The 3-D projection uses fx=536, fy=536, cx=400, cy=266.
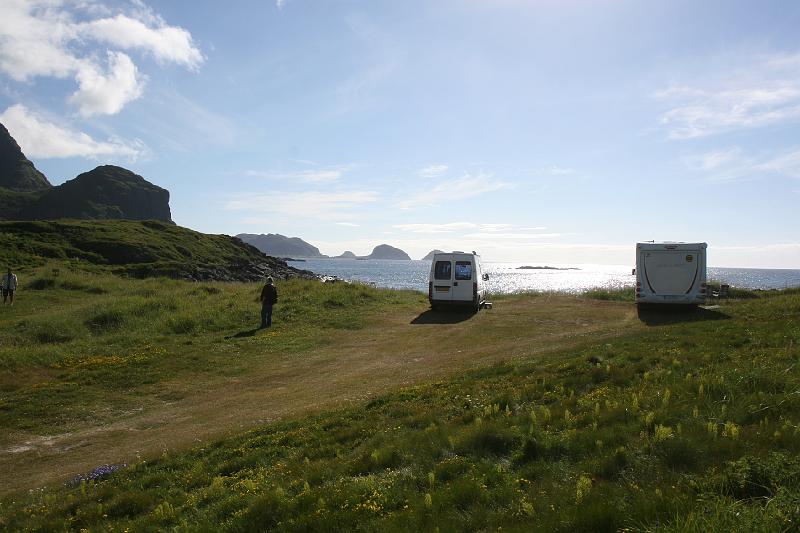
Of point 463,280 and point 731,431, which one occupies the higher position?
point 463,280

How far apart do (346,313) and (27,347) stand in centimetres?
1135

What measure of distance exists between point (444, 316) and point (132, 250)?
62.4m

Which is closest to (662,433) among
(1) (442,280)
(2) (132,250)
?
(1) (442,280)

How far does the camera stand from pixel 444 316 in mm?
22922

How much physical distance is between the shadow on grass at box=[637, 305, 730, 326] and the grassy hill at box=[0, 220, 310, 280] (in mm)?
43755

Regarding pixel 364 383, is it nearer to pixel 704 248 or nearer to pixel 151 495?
pixel 151 495

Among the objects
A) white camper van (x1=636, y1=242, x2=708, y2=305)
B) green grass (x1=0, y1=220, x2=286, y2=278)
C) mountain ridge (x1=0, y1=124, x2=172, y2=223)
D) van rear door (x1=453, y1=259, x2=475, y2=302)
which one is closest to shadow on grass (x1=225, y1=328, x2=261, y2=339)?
van rear door (x1=453, y1=259, x2=475, y2=302)

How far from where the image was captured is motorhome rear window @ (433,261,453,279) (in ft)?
77.7

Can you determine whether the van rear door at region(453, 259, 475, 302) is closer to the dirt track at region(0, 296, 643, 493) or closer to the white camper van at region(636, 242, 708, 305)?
the dirt track at region(0, 296, 643, 493)

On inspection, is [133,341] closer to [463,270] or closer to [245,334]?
[245,334]

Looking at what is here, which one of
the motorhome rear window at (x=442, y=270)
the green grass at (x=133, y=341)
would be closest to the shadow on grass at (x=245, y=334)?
the green grass at (x=133, y=341)

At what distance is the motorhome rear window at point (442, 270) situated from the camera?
2369 cm

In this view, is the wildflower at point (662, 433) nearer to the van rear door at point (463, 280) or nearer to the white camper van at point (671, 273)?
the white camper van at point (671, 273)

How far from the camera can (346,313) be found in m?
23.1
